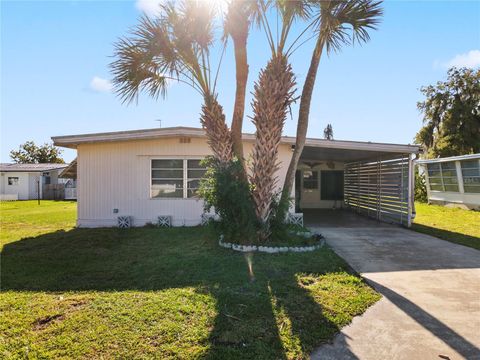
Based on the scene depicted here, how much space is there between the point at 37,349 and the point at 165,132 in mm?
7335

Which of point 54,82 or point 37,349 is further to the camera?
point 54,82

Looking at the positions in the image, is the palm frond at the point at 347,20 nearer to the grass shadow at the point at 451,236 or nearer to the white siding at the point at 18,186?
the grass shadow at the point at 451,236

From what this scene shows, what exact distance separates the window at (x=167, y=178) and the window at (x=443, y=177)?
47.0ft

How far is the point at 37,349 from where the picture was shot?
2961mm

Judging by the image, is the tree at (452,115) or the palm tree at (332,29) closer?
the palm tree at (332,29)

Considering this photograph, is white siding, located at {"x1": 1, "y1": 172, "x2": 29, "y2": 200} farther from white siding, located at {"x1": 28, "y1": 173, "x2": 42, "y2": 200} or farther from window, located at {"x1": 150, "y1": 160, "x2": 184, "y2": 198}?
window, located at {"x1": 150, "y1": 160, "x2": 184, "y2": 198}

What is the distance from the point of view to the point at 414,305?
3979 millimetres

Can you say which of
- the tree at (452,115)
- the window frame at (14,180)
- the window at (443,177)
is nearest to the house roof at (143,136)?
the window at (443,177)

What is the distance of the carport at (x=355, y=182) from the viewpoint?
33.8 feet

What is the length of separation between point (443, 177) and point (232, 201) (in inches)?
614

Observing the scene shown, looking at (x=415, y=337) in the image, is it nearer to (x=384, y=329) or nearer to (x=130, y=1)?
(x=384, y=329)

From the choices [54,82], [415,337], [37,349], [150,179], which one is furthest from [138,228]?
[415,337]

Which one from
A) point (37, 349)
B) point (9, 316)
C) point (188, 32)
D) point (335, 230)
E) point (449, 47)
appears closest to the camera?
point (37, 349)

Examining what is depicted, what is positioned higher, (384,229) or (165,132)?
(165,132)
